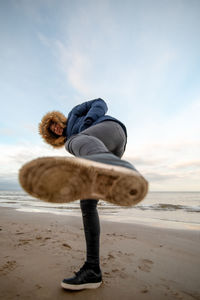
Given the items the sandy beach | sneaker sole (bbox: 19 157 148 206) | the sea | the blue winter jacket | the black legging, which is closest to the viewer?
sneaker sole (bbox: 19 157 148 206)

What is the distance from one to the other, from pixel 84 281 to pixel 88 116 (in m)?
1.30

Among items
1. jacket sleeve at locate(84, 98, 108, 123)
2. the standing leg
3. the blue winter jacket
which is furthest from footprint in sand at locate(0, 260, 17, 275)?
jacket sleeve at locate(84, 98, 108, 123)

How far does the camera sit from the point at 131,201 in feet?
2.82

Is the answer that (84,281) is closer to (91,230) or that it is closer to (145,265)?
(91,230)

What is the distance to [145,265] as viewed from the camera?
1.76 metres

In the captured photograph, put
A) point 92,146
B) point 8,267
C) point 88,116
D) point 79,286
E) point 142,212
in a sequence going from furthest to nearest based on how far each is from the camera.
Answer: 1. point 142,212
2. point 8,267
3. point 88,116
4. point 79,286
5. point 92,146

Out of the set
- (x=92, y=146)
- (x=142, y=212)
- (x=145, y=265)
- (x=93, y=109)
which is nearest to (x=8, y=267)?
(x=145, y=265)

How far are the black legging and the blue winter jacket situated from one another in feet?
0.40

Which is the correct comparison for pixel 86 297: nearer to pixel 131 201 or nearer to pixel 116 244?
pixel 131 201

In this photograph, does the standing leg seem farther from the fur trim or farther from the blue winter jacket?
the fur trim

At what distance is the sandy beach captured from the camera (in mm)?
1222

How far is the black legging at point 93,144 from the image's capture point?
3.44ft

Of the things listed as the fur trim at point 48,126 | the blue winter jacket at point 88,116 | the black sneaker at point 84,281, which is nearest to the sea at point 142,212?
the black sneaker at point 84,281

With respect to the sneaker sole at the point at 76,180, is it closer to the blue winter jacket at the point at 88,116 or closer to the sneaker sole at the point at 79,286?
the blue winter jacket at the point at 88,116
